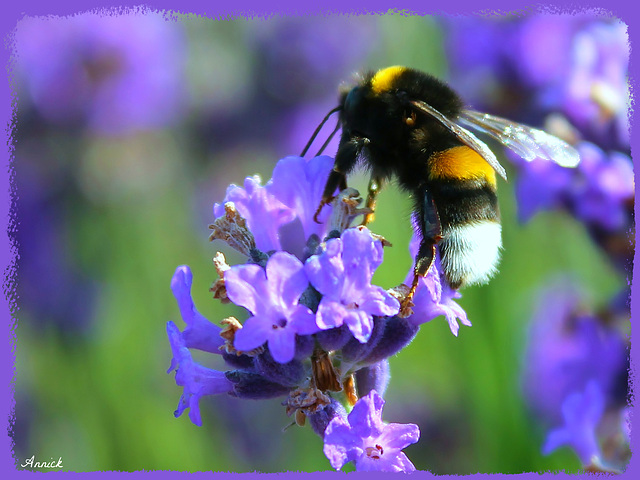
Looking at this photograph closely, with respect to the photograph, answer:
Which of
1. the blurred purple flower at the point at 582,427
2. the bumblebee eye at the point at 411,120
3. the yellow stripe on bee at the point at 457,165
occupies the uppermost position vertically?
the bumblebee eye at the point at 411,120

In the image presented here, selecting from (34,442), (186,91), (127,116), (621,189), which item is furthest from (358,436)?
(186,91)

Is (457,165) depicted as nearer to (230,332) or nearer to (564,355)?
(230,332)

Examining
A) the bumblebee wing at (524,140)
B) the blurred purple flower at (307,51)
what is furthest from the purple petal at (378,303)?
the blurred purple flower at (307,51)

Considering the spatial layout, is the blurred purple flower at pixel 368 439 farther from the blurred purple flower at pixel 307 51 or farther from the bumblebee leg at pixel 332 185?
the blurred purple flower at pixel 307 51

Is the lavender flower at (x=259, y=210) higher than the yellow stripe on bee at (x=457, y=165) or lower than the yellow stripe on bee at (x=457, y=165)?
lower

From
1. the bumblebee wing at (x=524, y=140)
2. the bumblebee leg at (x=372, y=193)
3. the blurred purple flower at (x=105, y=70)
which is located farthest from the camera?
the blurred purple flower at (x=105, y=70)

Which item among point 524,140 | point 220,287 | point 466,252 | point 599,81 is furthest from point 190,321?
point 599,81

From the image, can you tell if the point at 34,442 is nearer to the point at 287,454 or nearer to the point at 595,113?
the point at 287,454

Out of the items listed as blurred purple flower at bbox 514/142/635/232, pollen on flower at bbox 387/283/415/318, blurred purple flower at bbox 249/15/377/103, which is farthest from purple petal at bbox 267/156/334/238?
blurred purple flower at bbox 249/15/377/103
